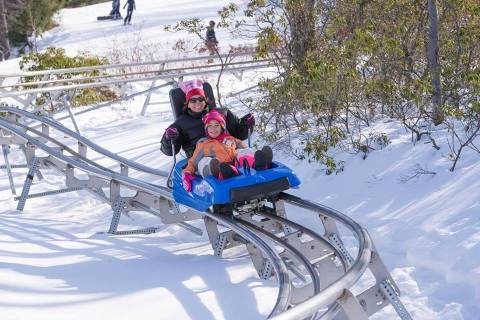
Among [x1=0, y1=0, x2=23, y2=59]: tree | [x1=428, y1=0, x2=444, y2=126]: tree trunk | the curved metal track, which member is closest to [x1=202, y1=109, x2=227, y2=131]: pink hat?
the curved metal track

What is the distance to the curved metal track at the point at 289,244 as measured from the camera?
371 cm

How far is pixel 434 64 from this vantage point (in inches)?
293

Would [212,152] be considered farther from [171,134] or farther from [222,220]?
[222,220]

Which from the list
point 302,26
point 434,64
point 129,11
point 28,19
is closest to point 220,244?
point 434,64

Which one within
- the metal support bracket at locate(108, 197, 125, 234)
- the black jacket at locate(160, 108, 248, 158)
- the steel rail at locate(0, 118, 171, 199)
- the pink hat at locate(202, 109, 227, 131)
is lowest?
the metal support bracket at locate(108, 197, 125, 234)

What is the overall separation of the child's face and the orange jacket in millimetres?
55

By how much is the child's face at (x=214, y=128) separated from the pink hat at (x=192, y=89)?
58cm

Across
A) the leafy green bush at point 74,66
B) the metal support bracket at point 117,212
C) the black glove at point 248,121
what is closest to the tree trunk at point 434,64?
the black glove at point 248,121

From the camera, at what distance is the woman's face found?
20.5 ft

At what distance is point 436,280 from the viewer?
16.4ft

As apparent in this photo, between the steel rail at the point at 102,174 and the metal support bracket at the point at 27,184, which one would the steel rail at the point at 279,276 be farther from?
the metal support bracket at the point at 27,184

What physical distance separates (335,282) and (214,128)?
8.27 ft

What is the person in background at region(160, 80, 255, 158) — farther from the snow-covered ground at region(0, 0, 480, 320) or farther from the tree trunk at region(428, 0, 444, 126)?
the tree trunk at region(428, 0, 444, 126)

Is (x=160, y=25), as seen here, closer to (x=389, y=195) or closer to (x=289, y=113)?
(x=289, y=113)
